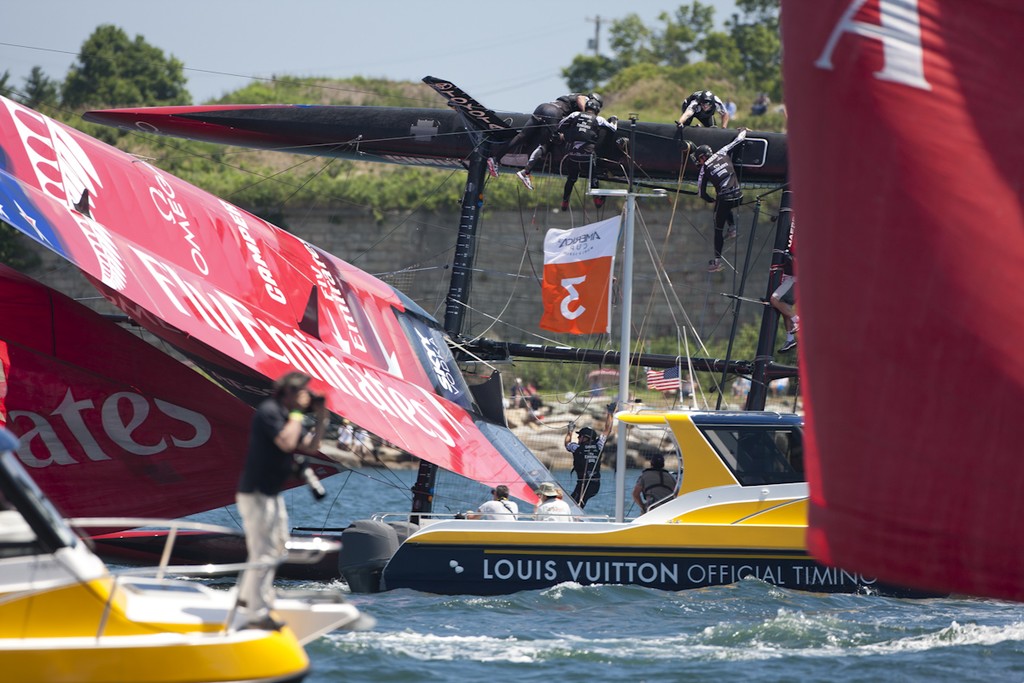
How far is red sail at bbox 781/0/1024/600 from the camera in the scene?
619cm

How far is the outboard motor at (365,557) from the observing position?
12.4 meters

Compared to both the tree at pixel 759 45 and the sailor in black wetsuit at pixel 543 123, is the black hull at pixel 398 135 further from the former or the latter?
the tree at pixel 759 45

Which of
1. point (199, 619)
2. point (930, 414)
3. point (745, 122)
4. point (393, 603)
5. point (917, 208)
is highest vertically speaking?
point (745, 122)

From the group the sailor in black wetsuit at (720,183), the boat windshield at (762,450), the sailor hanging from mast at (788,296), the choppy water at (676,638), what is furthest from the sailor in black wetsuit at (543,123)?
the choppy water at (676,638)

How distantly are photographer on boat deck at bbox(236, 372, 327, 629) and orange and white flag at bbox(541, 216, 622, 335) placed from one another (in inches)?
286

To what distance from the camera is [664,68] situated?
5716cm

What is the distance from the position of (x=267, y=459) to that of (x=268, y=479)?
11cm

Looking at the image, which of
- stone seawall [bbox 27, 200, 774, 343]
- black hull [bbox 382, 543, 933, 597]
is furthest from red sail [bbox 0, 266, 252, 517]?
stone seawall [bbox 27, 200, 774, 343]

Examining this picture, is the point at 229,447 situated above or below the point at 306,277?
below

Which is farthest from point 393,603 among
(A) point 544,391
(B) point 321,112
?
(A) point 544,391

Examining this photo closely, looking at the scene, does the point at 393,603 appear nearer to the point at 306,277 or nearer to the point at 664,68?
the point at 306,277

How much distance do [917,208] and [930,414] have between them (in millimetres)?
1008

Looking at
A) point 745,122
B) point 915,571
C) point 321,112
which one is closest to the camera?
point 915,571

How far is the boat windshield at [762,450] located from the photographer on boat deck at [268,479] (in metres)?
6.22
